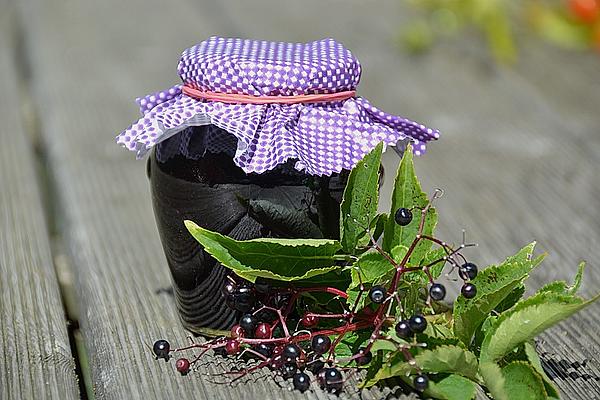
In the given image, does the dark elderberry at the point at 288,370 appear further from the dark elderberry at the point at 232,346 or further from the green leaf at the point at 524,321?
the green leaf at the point at 524,321

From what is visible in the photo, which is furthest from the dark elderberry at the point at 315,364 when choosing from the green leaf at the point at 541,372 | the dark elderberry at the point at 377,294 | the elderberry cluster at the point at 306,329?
the green leaf at the point at 541,372

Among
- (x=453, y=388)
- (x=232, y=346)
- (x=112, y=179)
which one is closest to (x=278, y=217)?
(x=232, y=346)

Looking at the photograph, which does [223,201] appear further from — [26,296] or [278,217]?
[26,296]

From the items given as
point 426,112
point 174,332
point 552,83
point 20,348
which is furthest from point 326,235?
point 552,83

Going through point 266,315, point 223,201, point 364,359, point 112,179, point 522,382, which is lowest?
point 522,382

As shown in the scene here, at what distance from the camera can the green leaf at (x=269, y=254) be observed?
0.96m

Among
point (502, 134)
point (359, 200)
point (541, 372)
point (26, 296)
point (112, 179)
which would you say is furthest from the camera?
point (502, 134)

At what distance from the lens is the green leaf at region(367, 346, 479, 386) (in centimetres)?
90

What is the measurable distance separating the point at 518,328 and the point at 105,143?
1.26 metres

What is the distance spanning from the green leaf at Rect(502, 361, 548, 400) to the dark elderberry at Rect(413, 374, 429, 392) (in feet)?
0.27

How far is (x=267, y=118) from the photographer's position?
3.27 feet

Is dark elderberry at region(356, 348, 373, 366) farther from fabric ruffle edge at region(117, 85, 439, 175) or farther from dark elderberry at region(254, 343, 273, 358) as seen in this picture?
fabric ruffle edge at region(117, 85, 439, 175)

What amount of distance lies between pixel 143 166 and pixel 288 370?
3.16 feet

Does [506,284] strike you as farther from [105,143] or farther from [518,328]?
[105,143]
